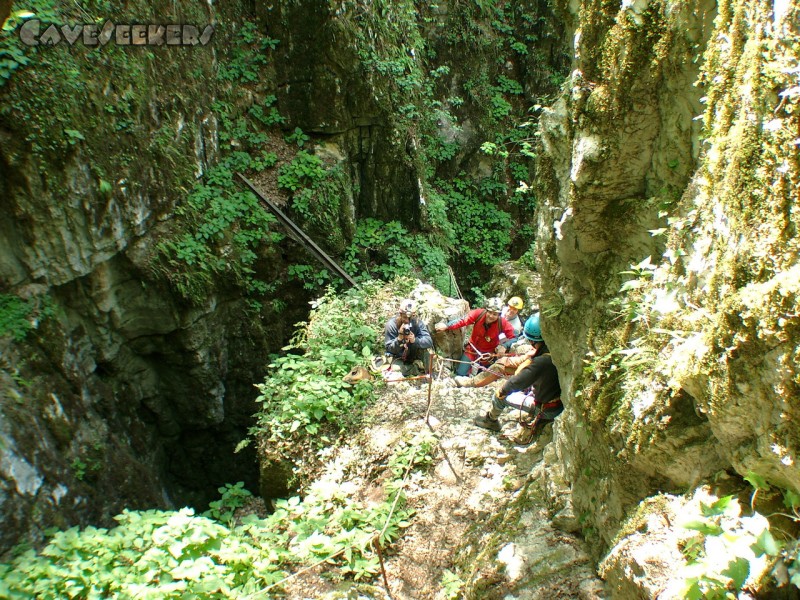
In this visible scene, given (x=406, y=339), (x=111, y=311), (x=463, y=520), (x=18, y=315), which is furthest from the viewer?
(x=111, y=311)

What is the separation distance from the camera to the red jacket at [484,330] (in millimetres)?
7016

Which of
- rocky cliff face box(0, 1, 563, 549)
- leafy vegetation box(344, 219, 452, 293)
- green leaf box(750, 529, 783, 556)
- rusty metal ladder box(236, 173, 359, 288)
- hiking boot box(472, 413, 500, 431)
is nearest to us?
green leaf box(750, 529, 783, 556)

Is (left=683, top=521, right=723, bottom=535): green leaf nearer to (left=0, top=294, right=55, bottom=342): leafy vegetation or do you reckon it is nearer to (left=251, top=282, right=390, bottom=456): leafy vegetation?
(left=251, top=282, right=390, bottom=456): leafy vegetation

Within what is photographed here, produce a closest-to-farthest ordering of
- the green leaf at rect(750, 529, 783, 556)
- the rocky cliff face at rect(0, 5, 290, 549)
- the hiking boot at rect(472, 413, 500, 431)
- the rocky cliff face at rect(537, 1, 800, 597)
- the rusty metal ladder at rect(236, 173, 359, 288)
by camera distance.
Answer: the green leaf at rect(750, 529, 783, 556), the rocky cliff face at rect(537, 1, 800, 597), the hiking boot at rect(472, 413, 500, 431), the rocky cliff face at rect(0, 5, 290, 549), the rusty metal ladder at rect(236, 173, 359, 288)

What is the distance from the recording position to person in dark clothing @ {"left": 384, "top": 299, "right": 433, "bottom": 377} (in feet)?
22.8

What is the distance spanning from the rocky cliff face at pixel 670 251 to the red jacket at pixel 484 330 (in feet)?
9.67

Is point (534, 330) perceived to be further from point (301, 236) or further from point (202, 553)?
point (301, 236)

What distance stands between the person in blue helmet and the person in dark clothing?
1672 mm

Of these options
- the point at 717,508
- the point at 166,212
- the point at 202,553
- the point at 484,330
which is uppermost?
the point at 166,212

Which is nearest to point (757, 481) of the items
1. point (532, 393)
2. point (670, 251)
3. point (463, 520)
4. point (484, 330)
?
point (670, 251)

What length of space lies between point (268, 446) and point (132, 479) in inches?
112

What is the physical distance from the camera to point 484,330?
7.05 m

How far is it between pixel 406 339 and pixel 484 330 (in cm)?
108

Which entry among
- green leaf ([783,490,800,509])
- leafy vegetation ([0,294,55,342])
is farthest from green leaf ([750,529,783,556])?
leafy vegetation ([0,294,55,342])
